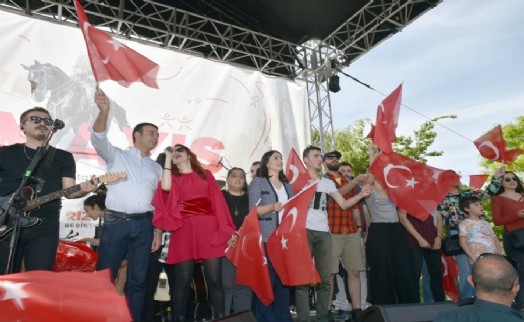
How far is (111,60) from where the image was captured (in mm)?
3537

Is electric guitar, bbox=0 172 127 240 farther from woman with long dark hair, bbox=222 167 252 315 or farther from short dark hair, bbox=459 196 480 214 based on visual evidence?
short dark hair, bbox=459 196 480 214

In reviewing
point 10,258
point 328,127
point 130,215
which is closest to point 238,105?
point 328,127

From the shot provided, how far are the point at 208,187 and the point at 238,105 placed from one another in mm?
3703

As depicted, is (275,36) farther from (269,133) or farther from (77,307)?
(77,307)

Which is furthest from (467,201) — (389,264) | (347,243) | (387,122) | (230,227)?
(230,227)

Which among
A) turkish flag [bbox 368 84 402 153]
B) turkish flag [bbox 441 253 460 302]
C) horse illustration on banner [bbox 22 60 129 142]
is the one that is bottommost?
turkish flag [bbox 441 253 460 302]

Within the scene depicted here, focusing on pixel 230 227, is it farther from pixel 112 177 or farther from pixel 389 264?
A: pixel 389 264

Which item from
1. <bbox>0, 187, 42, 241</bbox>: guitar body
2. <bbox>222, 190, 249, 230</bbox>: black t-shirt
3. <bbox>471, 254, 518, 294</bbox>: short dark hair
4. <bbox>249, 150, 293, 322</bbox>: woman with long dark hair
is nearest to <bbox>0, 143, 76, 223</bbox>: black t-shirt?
<bbox>0, 187, 42, 241</bbox>: guitar body

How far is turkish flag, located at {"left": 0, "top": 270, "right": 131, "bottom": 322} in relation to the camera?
5.96ft

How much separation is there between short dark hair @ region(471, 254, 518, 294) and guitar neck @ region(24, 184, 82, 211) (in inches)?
100

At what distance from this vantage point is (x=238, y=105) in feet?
24.3

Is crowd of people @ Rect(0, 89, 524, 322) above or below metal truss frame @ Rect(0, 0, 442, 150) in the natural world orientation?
below

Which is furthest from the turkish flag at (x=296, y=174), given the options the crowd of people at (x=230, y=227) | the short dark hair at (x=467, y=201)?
the short dark hair at (x=467, y=201)

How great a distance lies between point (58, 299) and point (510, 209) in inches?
200
